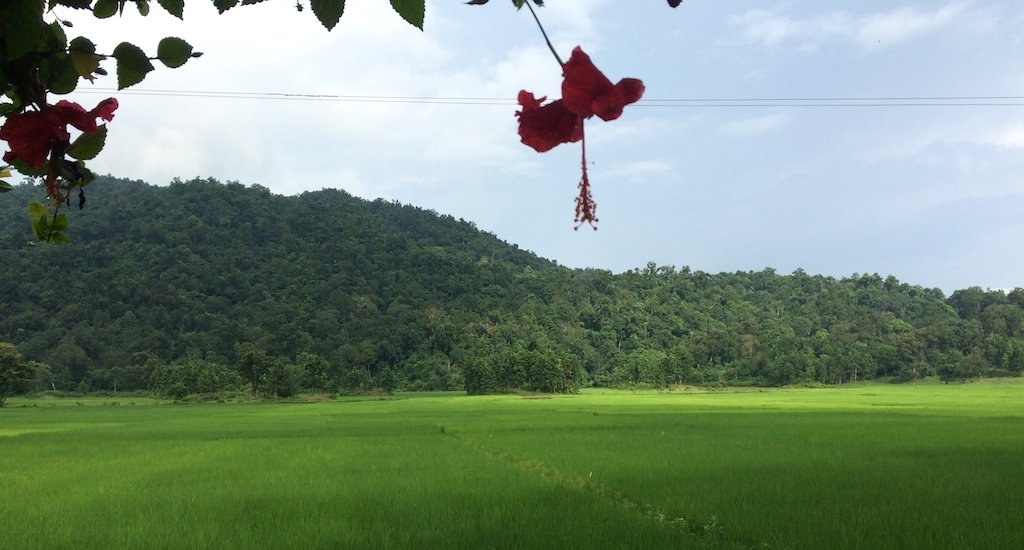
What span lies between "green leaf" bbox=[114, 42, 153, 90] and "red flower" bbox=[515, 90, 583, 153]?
336mm

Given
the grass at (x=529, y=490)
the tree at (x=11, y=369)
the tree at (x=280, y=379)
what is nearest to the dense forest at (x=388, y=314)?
the tree at (x=280, y=379)

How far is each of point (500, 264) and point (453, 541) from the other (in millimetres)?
68024

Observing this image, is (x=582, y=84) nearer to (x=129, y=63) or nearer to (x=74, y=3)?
(x=129, y=63)

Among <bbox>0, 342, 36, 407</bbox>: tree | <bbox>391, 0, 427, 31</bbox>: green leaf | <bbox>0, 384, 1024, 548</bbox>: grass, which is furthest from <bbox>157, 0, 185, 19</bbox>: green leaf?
<bbox>0, 342, 36, 407</bbox>: tree

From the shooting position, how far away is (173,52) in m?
0.60

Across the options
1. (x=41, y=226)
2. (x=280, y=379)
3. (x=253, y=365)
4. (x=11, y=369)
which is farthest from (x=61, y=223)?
(x=253, y=365)

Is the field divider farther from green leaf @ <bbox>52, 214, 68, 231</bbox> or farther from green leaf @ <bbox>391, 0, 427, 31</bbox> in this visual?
green leaf @ <bbox>391, 0, 427, 31</bbox>

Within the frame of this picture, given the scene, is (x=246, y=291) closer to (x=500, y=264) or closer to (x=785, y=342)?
(x=500, y=264)

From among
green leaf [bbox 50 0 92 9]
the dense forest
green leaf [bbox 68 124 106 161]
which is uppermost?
the dense forest

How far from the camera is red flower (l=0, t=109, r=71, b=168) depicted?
1.84ft

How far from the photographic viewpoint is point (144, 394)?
4691 centimetres

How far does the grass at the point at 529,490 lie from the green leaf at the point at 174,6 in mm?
4882

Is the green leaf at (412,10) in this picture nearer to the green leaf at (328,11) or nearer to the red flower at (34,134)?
the green leaf at (328,11)

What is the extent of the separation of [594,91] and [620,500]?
24.5 feet
